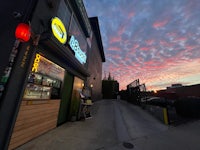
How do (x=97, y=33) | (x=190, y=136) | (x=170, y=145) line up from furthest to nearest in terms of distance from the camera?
1. (x=97, y=33)
2. (x=190, y=136)
3. (x=170, y=145)

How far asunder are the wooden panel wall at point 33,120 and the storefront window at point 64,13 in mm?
3959

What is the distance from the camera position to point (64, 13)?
16.3ft

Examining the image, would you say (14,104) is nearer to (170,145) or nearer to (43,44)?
(43,44)

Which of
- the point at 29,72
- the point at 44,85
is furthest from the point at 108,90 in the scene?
the point at 29,72

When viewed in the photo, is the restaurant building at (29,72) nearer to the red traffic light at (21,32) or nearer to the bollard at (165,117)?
the red traffic light at (21,32)

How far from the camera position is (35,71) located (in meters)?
3.17

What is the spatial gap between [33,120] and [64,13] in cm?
504

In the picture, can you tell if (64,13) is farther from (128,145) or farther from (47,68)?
(128,145)

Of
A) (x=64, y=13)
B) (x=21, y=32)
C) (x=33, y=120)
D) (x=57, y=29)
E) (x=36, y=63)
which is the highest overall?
(x=64, y=13)

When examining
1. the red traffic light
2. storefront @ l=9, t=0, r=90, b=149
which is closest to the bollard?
storefront @ l=9, t=0, r=90, b=149

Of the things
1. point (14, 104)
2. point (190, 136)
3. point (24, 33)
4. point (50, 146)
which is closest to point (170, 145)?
point (190, 136)

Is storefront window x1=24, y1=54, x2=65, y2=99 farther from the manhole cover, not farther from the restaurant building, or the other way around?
the manhole cover

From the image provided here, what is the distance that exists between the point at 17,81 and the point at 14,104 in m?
0.58

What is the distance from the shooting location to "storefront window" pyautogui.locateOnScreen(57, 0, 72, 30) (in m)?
4.57
